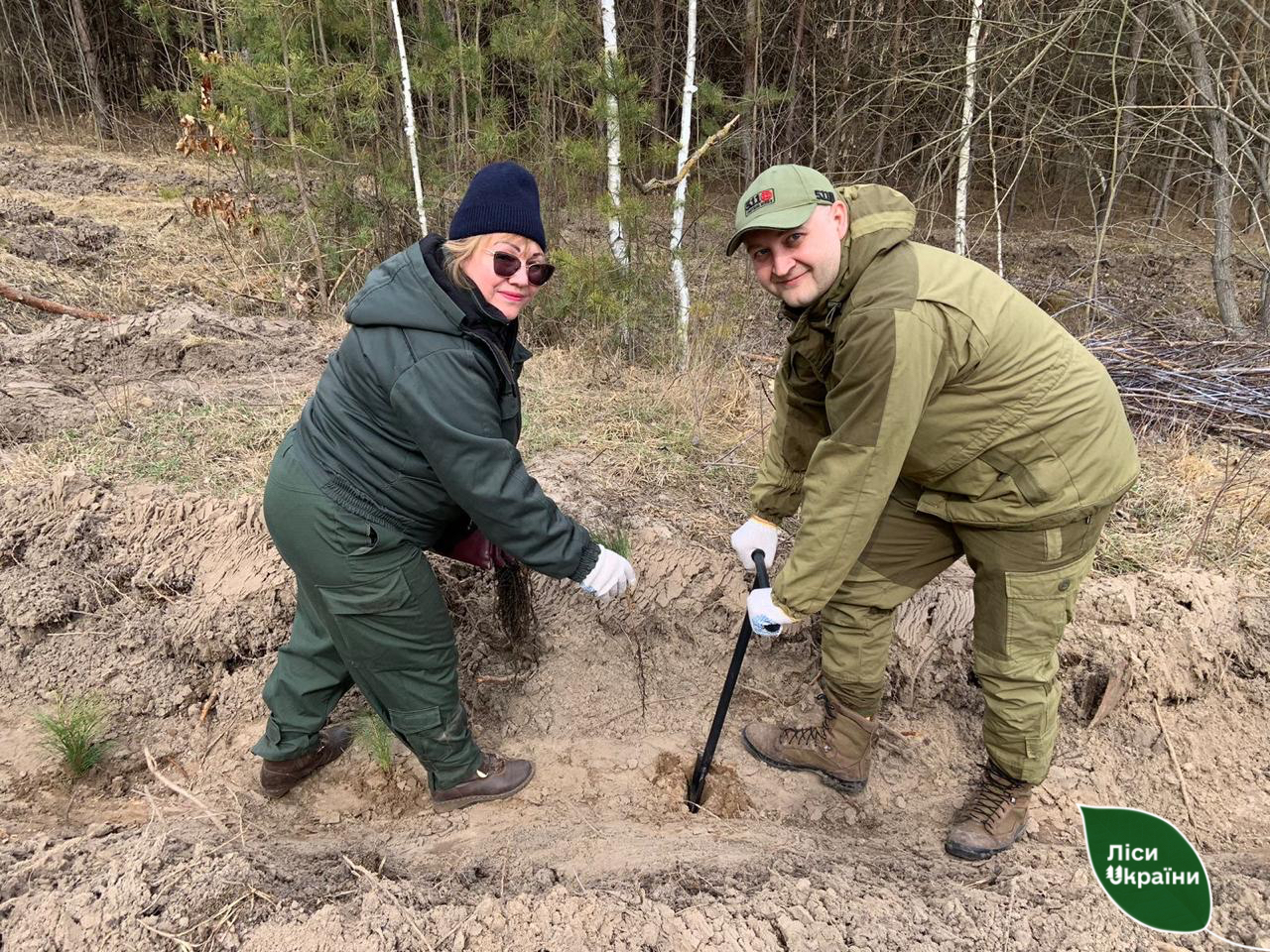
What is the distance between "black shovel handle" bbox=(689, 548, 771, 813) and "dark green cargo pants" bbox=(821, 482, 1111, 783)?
0.28 meters

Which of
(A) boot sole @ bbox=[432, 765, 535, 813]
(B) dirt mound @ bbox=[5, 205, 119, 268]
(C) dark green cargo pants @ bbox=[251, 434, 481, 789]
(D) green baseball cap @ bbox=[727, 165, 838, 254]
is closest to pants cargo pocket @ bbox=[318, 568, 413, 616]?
(C) dark green cargo pants @ bbox=[251, 434, 481, 789]

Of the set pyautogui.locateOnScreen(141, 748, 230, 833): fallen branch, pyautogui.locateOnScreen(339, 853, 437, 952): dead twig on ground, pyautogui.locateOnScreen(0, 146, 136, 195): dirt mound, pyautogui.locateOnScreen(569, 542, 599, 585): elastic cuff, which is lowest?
pyautogui.locateOnScreen(141, 748, 230, 833): fallen branch

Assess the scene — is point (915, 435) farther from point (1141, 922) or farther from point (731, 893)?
point (1141, 922)

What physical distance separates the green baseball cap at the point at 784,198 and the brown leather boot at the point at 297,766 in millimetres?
2279

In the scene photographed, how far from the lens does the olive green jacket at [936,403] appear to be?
5.79 ft

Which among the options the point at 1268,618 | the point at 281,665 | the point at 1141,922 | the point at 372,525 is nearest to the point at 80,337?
the point at 281,665

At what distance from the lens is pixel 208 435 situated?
13.4 ft

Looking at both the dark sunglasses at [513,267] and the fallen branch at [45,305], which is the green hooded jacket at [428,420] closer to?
the dark sunglasses at [513,267]

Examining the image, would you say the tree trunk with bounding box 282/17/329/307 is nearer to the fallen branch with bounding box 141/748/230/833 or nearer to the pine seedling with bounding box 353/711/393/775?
the fallen branch with bounding box 141/748/230/833

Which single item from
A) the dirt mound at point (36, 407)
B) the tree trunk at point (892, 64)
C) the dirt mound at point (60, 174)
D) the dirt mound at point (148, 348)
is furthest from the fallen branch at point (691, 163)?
the dirt mound at point (60, 174)

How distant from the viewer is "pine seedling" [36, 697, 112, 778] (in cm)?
250

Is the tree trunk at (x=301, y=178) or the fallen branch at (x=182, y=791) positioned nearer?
the fallen branch at (x=182, y=791)

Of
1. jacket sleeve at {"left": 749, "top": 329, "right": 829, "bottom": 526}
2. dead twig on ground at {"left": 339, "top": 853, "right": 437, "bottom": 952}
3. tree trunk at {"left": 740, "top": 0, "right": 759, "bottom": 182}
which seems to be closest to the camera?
dead twig on ground at {"left": 339, "top": 853, "right": 437, "bottom": 952}

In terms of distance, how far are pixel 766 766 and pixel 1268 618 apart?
2.22 metres
